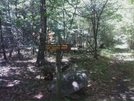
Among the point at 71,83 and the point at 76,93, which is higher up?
the point at 71,83

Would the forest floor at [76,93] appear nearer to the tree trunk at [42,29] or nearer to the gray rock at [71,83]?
the gray rock at [71,83]

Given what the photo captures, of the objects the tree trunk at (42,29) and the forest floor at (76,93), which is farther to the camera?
the tree trunk at (42,29)

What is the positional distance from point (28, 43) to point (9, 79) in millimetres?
2195

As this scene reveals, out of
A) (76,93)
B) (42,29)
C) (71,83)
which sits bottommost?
(76,93)

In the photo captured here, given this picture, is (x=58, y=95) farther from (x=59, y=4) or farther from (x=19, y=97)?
(x=59, y=4)

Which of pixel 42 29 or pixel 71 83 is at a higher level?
pixel 42 29

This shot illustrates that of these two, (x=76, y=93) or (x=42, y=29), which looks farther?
(x=42, y=29)

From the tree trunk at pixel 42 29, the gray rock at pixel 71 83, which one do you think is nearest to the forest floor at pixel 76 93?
the gray rock at pixel 71 83

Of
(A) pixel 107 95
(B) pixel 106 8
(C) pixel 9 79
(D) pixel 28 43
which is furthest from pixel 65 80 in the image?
(B) pixel 106 8

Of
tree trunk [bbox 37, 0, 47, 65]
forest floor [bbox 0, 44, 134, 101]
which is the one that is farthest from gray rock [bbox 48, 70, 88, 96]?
tree trunk [bbox 37, 0, 47, 65]

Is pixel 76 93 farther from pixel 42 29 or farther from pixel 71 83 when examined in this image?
pixel 42 29

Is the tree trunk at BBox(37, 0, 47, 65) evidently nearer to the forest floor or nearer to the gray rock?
the forest floor

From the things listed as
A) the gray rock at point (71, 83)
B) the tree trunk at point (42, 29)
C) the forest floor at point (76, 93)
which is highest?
the tree trunk at point (42, 29)

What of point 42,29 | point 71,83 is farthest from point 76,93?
point 42,29
